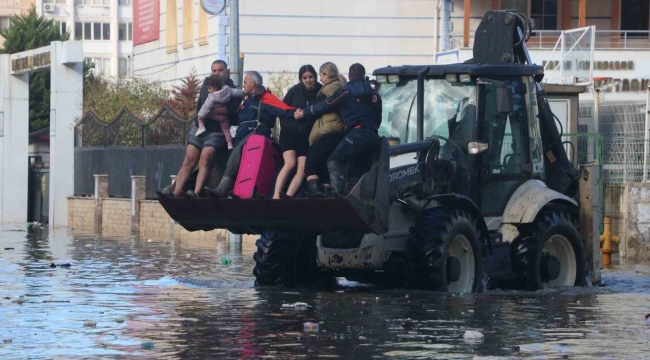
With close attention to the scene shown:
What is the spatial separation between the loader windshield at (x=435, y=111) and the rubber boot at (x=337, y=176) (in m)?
1.60

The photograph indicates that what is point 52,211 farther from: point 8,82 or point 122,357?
point 122,357

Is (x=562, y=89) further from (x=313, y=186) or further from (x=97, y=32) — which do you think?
(x=97, y=32)

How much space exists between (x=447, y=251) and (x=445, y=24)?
29.7m

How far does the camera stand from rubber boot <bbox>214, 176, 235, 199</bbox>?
49.5ft

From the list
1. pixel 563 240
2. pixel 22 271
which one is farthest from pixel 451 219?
pixel 22 271

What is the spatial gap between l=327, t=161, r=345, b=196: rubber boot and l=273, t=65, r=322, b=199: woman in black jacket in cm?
46

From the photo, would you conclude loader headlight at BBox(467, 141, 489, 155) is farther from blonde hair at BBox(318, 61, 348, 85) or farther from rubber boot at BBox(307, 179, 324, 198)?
rubber boot at BBox(307, 179, 324, 198)

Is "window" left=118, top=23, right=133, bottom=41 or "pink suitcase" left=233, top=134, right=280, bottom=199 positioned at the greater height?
"window" left=118, top=23, right=133, bottom=41

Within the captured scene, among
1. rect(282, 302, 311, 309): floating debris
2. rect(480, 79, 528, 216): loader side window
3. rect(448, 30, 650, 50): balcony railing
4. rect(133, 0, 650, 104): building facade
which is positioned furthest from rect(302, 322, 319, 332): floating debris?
rect(133, 0, 650, 104): building facade

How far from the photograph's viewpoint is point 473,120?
52.6 ft

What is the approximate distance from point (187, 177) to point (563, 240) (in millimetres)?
4448

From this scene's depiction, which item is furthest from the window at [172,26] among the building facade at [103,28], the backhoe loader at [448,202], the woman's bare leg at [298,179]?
the building facade at [103,28]

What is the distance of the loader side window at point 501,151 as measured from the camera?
16.2 metres

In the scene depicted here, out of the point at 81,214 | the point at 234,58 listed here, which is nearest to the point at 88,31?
the point at 81,214
